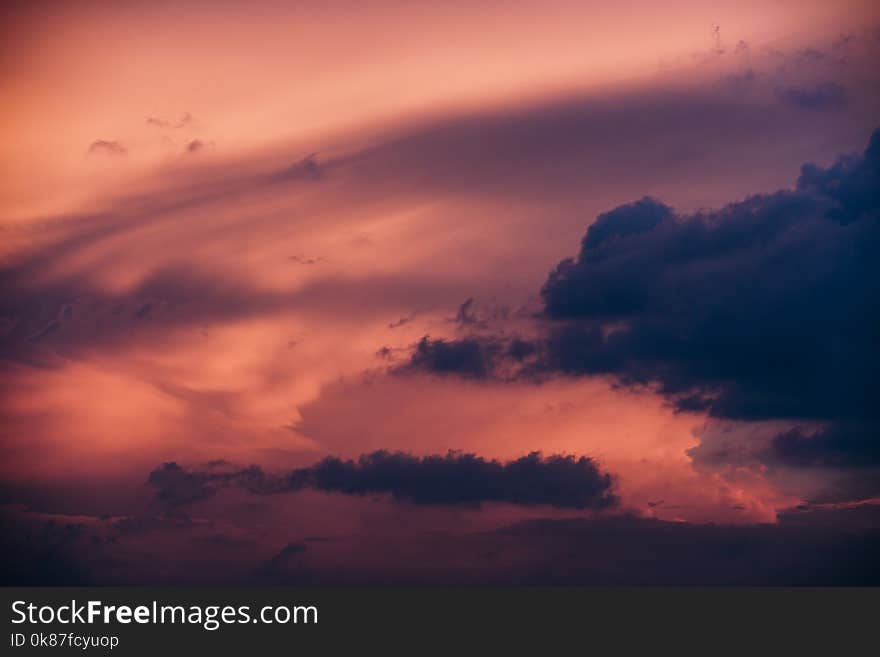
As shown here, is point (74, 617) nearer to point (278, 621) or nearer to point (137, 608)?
point (137, 608)

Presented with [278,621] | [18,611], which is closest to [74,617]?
[18,611]

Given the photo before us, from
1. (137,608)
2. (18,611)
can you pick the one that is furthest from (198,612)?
(18,611)

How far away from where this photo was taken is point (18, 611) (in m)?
39.7

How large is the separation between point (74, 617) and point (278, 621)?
16.9 ft

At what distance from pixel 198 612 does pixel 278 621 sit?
206 cm

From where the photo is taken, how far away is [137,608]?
131 feet

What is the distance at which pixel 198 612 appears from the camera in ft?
131

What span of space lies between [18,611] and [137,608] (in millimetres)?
2967

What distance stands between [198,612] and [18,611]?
14.9 ft

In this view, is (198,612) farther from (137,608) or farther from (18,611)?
(18,611)

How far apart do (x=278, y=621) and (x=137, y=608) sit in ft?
12.0

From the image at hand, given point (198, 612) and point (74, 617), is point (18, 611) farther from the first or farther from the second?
point (198, 612)

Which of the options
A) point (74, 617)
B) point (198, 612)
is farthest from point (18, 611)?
point (198, 612)

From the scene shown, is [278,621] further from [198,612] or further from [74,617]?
[74,617]
